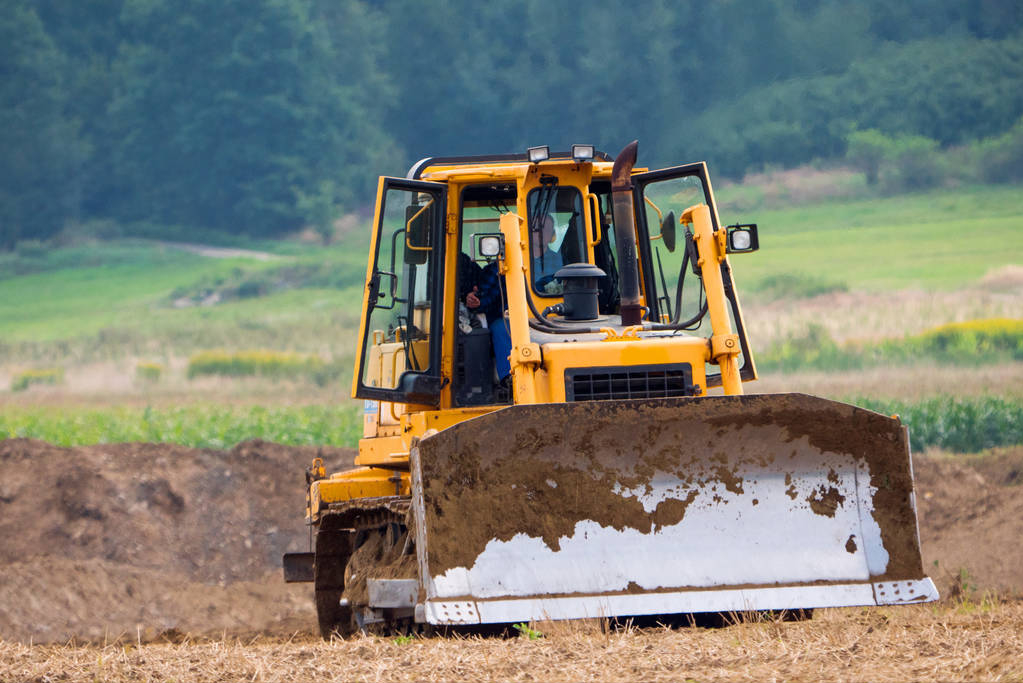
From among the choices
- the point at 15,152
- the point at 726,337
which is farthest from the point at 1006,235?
the point at 15,152

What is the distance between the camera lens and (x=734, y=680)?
5191 mm

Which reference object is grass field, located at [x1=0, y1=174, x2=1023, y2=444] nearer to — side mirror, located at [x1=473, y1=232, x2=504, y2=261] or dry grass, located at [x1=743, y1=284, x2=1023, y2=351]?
dry grass, located at [x1=743, y1=284, x2=1023, y2=351]

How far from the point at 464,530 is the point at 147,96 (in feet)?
150

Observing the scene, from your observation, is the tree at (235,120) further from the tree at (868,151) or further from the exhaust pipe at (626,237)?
the exhaust pipe at (626,237)

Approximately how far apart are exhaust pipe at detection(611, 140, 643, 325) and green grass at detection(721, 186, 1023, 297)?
74.1 ft

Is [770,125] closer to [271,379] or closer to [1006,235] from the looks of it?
[1006,235]

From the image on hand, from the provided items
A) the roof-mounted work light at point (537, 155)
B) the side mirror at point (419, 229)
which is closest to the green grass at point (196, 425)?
the side mirror at point (419, 229)

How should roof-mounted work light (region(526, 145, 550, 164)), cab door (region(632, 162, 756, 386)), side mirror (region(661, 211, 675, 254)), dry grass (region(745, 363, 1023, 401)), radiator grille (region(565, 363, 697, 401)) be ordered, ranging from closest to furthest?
radiator grille (region(565, 363, 697, 401)), roof-mounted work light (region(526, 145, 550, 164)), cab door (region(632, 162, 756, 386)), side mirror (region(661, 211, 675, 254)), dry grass (region(745, 363, 1023, 401))

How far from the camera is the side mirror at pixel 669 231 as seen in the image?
8.22 m

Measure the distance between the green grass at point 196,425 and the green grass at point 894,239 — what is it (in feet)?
38.6

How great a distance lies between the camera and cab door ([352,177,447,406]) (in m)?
7.99

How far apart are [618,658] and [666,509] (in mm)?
1100

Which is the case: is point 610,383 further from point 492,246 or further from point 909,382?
point 909,382

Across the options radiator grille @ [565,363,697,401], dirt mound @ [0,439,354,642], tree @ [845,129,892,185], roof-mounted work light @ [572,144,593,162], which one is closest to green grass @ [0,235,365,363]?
tree @ [845,129,892,185]
